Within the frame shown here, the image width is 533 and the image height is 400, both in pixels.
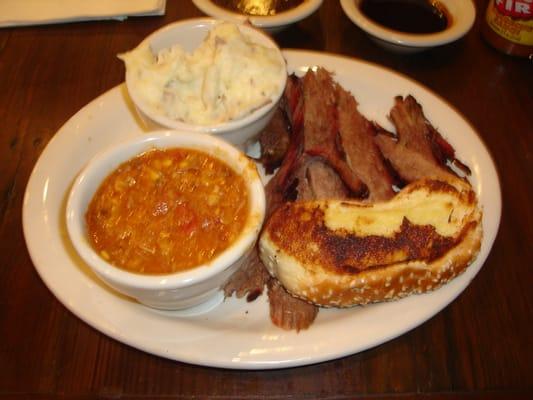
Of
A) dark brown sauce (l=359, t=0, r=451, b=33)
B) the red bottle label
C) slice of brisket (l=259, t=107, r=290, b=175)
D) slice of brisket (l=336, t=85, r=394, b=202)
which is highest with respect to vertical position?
the red bottle label

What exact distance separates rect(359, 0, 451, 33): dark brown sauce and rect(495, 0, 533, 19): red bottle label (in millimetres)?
290

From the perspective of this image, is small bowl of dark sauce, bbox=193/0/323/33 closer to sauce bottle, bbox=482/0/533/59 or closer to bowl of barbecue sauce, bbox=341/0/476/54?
bowl of barbecue sauce, bbox=341/0/476/54

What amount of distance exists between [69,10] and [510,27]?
2673 mm

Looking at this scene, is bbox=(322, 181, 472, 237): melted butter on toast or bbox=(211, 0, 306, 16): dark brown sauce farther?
bbox=(211, 0, 306, 16): dark brown sauce

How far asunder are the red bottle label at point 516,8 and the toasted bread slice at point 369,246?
146 centimetres

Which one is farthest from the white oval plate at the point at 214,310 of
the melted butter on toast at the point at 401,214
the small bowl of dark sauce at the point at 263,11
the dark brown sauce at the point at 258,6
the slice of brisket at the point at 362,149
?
the dark brown sauce at the point at 258,6

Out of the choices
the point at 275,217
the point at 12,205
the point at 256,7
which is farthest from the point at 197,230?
the point at 256,7

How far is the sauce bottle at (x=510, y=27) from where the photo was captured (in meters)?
2.68

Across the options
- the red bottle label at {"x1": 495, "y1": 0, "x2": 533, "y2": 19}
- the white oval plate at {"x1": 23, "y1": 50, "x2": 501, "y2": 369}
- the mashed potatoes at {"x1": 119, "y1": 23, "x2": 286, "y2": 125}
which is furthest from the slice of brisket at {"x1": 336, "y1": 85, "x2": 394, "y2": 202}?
the red bottle label at {"x1": 495, "y1": 0, "x2": 533, "y2": 19}

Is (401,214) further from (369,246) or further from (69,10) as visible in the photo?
(69,10)

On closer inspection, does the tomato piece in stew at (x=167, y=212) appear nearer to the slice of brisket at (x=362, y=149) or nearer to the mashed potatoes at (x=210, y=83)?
the mashed potatoes at (x=210, y=83)

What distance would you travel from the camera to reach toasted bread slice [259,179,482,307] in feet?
5.46

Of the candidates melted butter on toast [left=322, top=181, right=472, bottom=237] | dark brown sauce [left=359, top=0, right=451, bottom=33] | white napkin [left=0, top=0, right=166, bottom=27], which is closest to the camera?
melted butter on toast [left=322, top=181, right=472, bottom=237]

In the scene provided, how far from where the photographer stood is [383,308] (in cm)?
170
